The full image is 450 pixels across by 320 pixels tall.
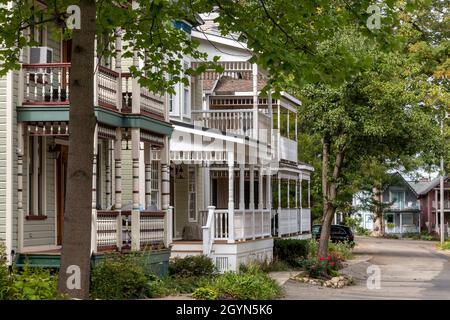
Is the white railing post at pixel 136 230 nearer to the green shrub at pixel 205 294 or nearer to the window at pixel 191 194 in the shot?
the green shrub at pixel 205 294

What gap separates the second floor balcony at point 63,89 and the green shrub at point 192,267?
14.9 feet

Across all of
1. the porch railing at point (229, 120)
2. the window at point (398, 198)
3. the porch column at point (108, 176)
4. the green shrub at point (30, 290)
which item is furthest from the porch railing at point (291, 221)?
the window at point (398, 198)

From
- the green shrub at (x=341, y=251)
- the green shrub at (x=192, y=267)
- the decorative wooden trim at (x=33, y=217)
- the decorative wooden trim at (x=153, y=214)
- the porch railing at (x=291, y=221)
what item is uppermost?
the decorative wooden trim at (x=153, y=214)

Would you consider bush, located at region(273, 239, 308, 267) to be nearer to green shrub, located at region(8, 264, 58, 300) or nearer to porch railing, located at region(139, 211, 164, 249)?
porch railing, located at region(139, 211, 164, 249)

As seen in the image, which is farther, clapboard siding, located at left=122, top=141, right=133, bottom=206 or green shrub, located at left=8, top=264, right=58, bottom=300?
clapboard siding, located at left=122, top=141, right=133, bottom=206

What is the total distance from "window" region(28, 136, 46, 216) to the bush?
49.0 feet

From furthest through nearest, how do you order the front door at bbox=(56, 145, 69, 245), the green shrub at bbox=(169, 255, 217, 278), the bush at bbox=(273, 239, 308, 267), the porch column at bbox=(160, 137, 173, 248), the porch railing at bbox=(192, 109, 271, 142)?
the bush at bbox=(273, 239, 308, 267) → the porch railing at bbox=(192, 109, 271, 142) → the green shrub at bbox=(169, 255, 217, 278) → the porch column at bbox=(160, 137, 173, 248) → the front door at bbox=(56, 145, 69, 245)

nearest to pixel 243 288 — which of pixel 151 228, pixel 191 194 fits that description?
pixel 151 228

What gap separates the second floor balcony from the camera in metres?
21.0

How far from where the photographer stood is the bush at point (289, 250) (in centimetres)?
3559

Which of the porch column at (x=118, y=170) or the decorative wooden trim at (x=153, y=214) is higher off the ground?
the porch column at (x=118, y=170)

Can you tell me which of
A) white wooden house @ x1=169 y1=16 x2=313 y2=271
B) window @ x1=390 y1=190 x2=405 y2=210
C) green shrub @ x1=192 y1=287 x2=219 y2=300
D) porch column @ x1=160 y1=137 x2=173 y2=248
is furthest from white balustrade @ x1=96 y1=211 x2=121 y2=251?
window @ x1=390 y1=190 x2=405 y2=210

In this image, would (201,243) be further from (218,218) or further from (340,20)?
(340,20)

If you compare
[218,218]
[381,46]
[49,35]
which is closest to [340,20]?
[381,46]
